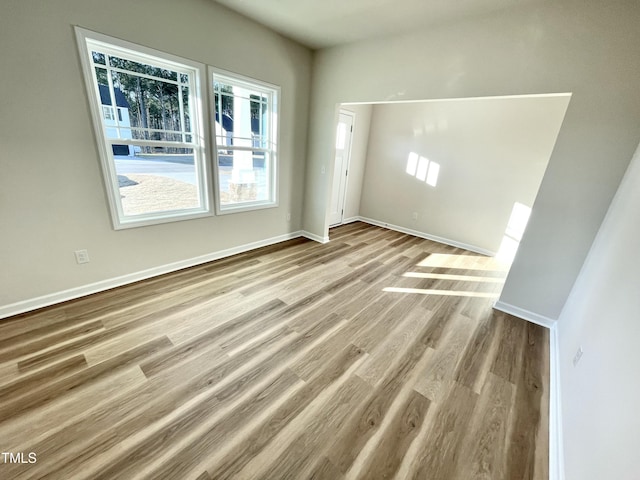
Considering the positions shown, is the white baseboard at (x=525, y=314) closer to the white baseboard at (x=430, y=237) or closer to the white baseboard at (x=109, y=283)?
the white baseboard at (x=430, y=237)

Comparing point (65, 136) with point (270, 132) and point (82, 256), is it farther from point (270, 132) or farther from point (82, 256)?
point (270, 132)

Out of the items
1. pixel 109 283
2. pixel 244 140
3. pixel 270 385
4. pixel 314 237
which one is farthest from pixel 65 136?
pixel 314 237

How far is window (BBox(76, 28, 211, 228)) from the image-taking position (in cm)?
227

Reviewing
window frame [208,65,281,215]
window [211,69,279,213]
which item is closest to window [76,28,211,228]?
window frame [208,65,281,215]

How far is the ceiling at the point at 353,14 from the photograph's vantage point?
232cm

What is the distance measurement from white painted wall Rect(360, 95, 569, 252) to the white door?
28.0 inches

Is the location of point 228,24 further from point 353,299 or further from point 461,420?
point 461,420

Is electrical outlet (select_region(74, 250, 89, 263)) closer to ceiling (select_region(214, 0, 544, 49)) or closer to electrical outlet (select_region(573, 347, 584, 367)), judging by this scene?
ceiling (select_region(214, 0, 544, 49))

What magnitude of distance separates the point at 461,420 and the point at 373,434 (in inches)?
22.5

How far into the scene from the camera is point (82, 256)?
7.94 ft

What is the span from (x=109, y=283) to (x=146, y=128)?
1601 millimetres

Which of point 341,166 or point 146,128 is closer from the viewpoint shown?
point 146,128

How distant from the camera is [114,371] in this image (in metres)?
1.74

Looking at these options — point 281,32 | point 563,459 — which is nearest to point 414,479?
point 563,459
